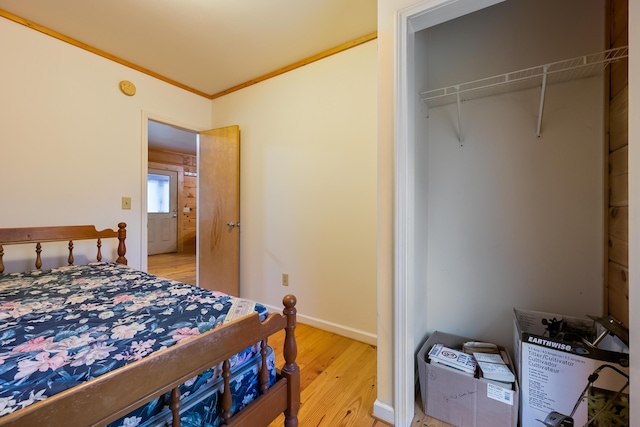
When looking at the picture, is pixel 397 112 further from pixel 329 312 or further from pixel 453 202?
pixel 329 312

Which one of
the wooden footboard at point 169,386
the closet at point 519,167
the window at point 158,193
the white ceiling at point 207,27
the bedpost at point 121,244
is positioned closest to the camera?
the wooden footboard at point 169,386

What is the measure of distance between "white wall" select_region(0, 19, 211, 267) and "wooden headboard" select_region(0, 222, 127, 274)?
173 millimetres

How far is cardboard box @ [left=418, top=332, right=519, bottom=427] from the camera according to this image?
1.20 meters

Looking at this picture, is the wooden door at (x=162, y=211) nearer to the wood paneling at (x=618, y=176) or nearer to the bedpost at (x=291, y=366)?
the bedpost at (x=291, y=366)

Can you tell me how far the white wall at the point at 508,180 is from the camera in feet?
4.47

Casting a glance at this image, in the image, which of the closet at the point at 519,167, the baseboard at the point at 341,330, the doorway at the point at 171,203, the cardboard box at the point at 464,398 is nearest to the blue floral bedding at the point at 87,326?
the cardboard box at the point at 464,398

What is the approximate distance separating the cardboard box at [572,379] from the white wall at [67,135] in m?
2.98

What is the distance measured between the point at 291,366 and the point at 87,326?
76 cm

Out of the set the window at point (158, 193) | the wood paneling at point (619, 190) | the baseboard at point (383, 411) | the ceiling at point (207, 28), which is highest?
the ceiling at point (207, 28)

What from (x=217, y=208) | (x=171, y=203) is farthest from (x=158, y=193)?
(x=217, y=208)

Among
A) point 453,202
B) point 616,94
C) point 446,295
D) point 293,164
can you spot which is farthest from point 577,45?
point 293,164

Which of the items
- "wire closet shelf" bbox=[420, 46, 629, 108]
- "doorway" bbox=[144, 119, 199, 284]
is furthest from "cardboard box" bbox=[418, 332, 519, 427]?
"doorway" bbox=[144, 119, 199, 284]

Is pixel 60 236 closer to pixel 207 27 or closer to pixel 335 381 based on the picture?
pixel 207 27

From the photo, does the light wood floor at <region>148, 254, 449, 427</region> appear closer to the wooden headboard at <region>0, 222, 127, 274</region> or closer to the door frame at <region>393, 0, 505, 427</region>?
the door frame at <region>393, 0, 505, 427</region>
